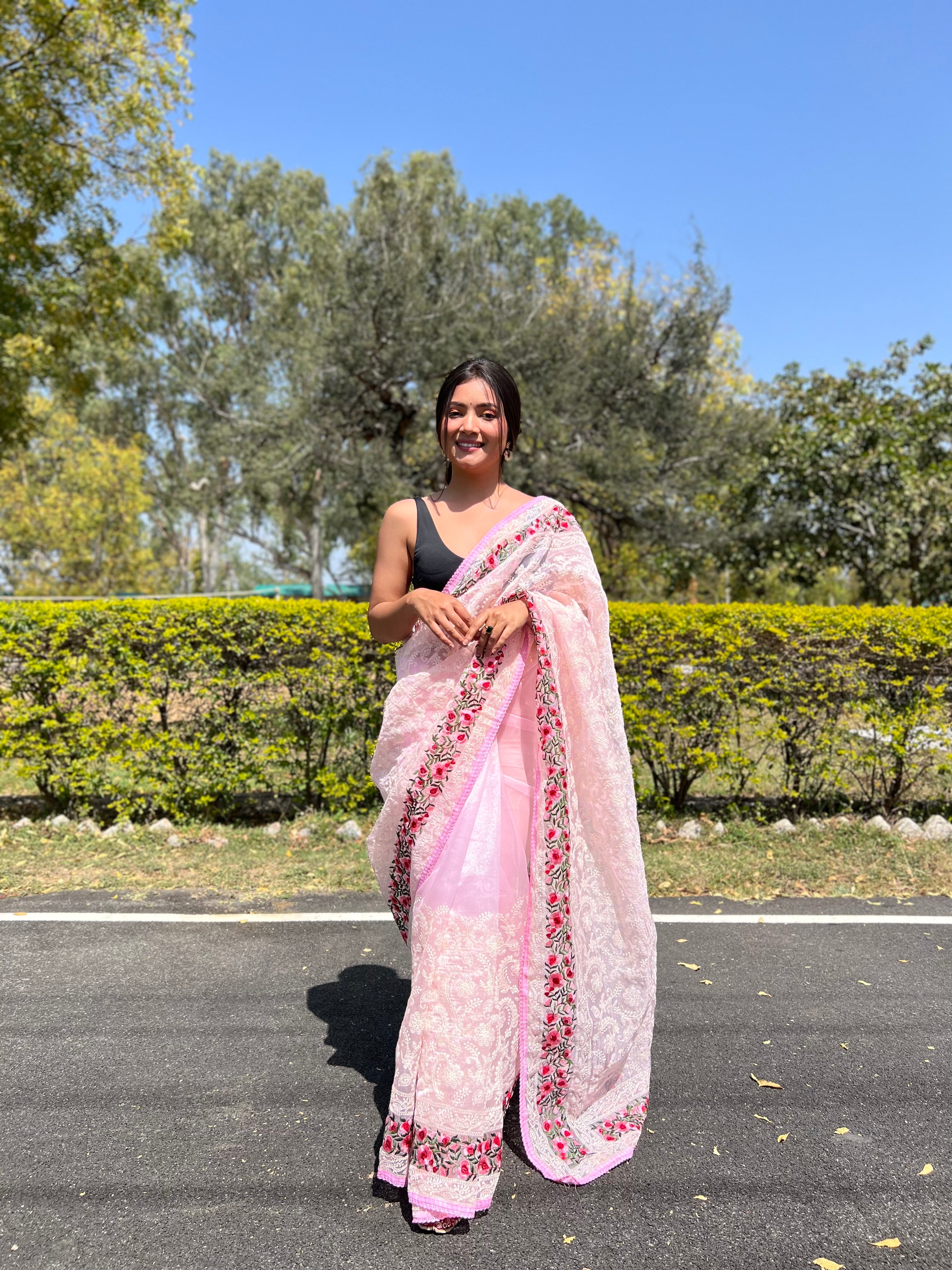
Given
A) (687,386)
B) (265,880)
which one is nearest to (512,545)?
(265,880)

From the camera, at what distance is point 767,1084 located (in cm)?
290

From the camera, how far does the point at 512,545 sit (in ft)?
8.59

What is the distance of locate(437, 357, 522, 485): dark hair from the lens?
2643 millimetres

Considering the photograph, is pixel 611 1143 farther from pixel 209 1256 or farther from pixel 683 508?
pixel 683 508

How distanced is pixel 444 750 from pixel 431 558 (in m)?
0.57

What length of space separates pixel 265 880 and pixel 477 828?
300 centimetres

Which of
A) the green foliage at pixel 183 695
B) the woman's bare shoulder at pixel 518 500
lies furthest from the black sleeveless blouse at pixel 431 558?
the green foliage at pixel 183 695

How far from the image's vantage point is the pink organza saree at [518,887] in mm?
2301

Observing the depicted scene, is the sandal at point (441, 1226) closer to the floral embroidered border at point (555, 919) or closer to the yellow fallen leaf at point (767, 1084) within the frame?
the floral embroidered border at point (555, 919)

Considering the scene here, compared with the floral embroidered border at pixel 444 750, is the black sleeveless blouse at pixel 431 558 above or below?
above

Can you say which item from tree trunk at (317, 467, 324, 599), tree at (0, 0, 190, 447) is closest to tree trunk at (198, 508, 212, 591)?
tree trunk at (317, 467, 324, 599)

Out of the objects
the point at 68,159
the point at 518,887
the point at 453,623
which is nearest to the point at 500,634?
the point at 453,623

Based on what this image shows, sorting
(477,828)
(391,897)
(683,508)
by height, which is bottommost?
(391,897)

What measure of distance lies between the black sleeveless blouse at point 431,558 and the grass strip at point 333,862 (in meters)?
2.80
